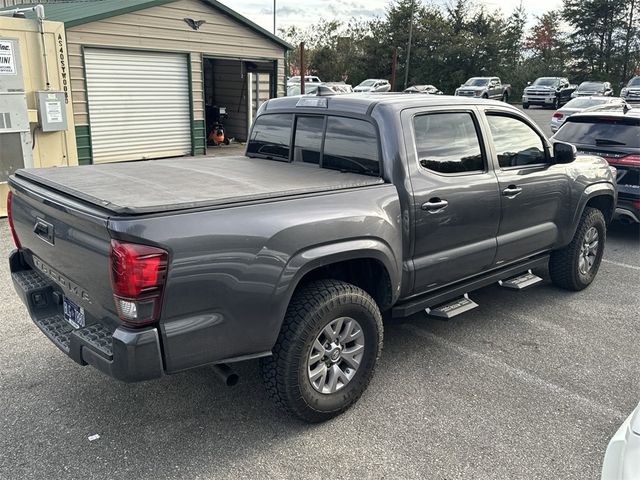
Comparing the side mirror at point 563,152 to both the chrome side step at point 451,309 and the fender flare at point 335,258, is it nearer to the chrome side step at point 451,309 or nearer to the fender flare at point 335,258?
the chrome side step at point 451,309

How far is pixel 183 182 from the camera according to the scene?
3.28 meters

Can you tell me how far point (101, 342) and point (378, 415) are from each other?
Result: 64.5 inches

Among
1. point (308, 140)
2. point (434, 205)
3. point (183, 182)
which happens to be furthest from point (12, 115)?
point (434, 205)

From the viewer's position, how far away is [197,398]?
3486 mm

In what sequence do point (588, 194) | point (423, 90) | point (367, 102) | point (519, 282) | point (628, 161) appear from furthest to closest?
point (423, 90), point (628, 161), point (588, 194), point (519, 282), point (367, 102)

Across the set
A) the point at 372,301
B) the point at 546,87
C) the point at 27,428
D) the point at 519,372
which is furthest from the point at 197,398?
the point at 546,87

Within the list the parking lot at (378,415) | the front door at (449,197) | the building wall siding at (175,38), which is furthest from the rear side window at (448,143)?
the building wall siding at (175,38)

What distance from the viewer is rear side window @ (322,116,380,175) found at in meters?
3.68

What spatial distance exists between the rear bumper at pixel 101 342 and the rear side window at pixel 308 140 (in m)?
1.95

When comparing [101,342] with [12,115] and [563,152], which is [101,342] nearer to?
[563,152]

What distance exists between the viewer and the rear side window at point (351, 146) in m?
3.68

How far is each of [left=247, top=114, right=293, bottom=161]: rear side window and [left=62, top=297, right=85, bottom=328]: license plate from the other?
6.50ft

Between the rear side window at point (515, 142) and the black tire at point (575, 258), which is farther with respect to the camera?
the black tire at point (575, 258)

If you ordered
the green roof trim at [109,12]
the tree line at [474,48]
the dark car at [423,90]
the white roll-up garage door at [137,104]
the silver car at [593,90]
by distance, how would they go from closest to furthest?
the dark car at [423,90] < the green roof trim at [109,12] < the white roll-up garage door at [137,104] < the silver car at [593,90] < the tree line at [474,48]
